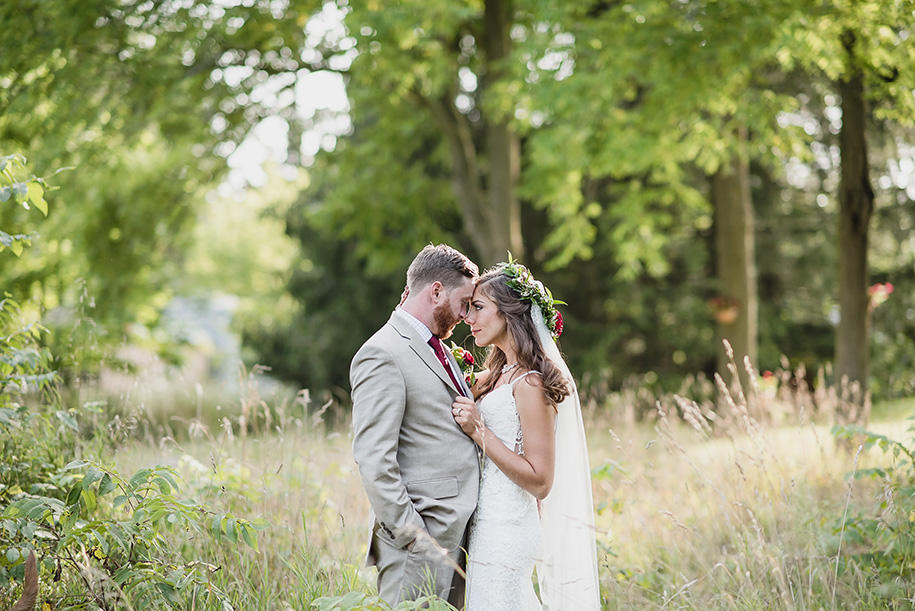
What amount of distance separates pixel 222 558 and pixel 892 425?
627 cm

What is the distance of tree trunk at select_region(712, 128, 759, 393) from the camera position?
11.8 metres

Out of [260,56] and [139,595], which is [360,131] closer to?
[260,56]

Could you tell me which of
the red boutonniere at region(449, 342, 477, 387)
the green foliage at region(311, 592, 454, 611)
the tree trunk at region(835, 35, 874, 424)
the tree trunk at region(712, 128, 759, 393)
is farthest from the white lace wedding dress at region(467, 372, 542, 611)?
the tree trunk at region(712, 128, 759, 393)

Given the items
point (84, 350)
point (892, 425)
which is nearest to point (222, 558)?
point (84, 350)

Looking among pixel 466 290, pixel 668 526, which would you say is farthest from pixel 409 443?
pixel 668 526

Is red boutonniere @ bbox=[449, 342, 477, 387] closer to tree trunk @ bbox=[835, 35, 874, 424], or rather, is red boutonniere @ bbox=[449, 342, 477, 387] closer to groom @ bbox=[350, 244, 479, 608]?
groom @ bbox=[350, 244, 479, 608]

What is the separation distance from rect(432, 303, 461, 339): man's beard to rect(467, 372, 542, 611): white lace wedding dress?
1.45ft

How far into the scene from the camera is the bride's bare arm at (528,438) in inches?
134

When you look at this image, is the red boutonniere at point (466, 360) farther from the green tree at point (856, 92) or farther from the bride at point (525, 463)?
the green tree at point (856, 92)

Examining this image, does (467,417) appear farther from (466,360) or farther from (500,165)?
(500,165)

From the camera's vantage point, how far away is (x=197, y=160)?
1123cm

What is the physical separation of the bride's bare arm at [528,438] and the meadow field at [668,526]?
0.44 meters

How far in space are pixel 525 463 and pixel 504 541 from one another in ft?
1.33

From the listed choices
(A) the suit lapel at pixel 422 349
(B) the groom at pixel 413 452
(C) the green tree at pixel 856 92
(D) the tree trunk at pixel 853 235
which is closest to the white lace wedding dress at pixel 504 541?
(B) the groom at pixel 413 452
